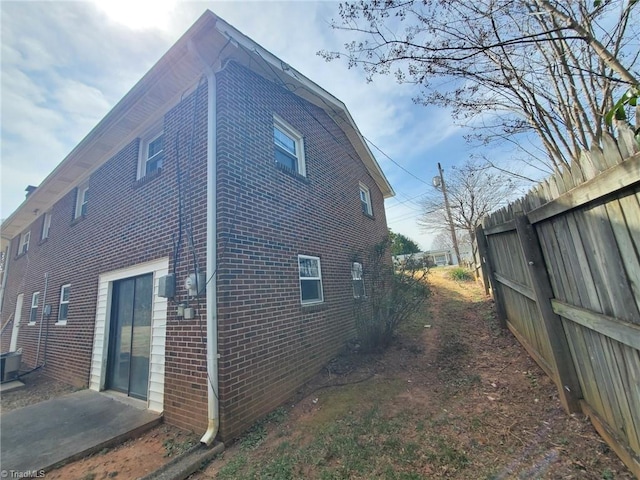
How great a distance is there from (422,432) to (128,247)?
248 inches

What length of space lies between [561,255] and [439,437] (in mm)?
2339

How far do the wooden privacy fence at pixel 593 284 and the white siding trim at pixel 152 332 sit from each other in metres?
5.50

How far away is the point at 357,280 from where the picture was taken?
8141 mm

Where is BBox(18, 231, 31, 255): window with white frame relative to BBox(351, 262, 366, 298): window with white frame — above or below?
above

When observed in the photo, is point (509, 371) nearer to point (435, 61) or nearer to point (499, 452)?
point (499, 452)

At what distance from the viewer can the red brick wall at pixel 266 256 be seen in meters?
4.12

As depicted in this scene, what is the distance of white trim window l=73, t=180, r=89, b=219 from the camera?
8.46 meters

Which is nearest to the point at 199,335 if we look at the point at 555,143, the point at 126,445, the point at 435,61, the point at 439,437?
the point at 126,445

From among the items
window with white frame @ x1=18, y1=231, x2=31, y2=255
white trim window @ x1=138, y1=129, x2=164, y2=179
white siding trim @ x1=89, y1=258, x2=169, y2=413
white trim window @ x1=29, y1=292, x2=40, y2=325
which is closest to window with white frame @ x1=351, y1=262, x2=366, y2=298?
white siding trim @ x1=89, y1=258, x2=169, y2=413

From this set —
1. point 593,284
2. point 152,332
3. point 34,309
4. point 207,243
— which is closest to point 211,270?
point 207,243

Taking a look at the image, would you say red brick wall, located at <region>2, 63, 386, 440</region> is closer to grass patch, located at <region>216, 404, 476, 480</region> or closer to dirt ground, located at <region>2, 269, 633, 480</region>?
dirt ground, located at <region>2, 269, 633, 480</region>

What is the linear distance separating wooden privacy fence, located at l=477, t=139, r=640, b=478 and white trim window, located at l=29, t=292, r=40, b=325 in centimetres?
1386

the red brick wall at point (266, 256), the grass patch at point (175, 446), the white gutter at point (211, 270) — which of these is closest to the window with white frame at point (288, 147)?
the red brick wall at point (266, 256)

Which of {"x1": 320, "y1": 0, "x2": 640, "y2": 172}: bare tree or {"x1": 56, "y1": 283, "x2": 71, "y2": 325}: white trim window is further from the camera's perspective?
{"x1": 56, "y1": 283, "x2": 71, "y2": 325}: white trim window
